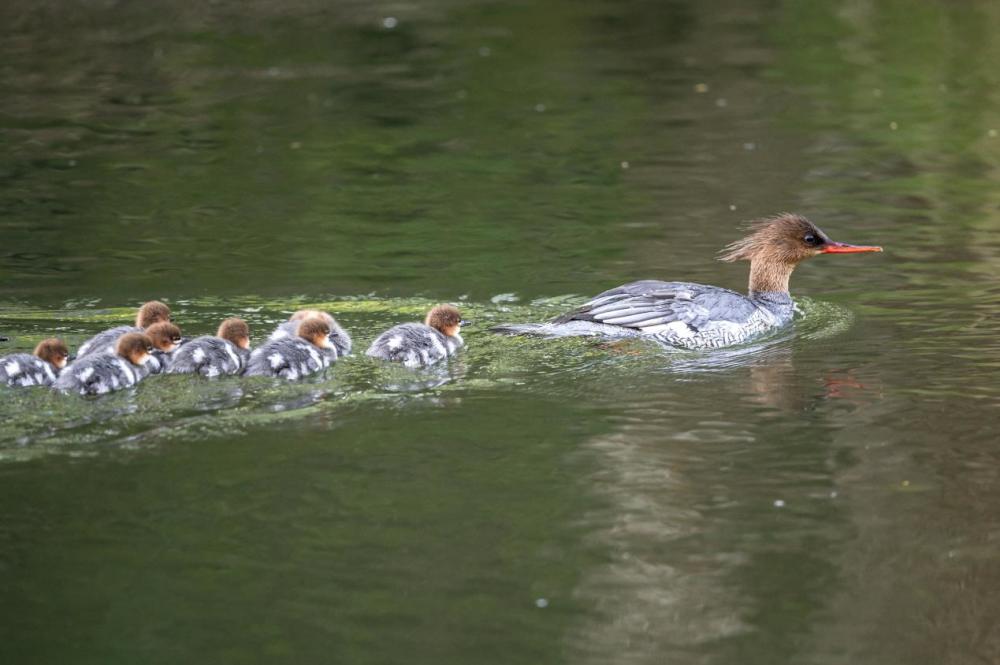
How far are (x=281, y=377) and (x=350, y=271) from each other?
243cm

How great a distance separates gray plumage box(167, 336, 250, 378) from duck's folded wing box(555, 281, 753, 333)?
1.84 m

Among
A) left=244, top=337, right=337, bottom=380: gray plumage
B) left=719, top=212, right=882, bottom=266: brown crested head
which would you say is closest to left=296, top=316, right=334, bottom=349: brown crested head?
left=244, top=337, right=337, bottom=380: gray plumage

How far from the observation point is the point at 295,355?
23.4 ft

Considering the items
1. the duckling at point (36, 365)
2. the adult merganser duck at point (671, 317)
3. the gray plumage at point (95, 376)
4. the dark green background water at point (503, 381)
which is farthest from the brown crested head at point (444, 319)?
the duckling at point (36, 365)

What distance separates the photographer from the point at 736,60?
16172 millimetres

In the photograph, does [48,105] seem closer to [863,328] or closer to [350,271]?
[350,271]

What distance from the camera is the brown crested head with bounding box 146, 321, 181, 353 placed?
7.16m

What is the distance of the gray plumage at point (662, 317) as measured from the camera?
801 centimetres

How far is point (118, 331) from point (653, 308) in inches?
106

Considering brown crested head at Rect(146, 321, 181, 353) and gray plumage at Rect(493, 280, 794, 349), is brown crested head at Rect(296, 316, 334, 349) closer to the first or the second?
brown crested head at Rect(146, 321, 181, 353)

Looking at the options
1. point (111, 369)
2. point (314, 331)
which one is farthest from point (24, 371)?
point (314, 331)

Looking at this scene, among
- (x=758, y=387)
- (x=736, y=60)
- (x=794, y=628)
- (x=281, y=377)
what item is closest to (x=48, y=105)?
(x=736, y=60)

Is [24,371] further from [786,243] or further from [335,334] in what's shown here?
[786,243]

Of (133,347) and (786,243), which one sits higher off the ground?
(786,243)
